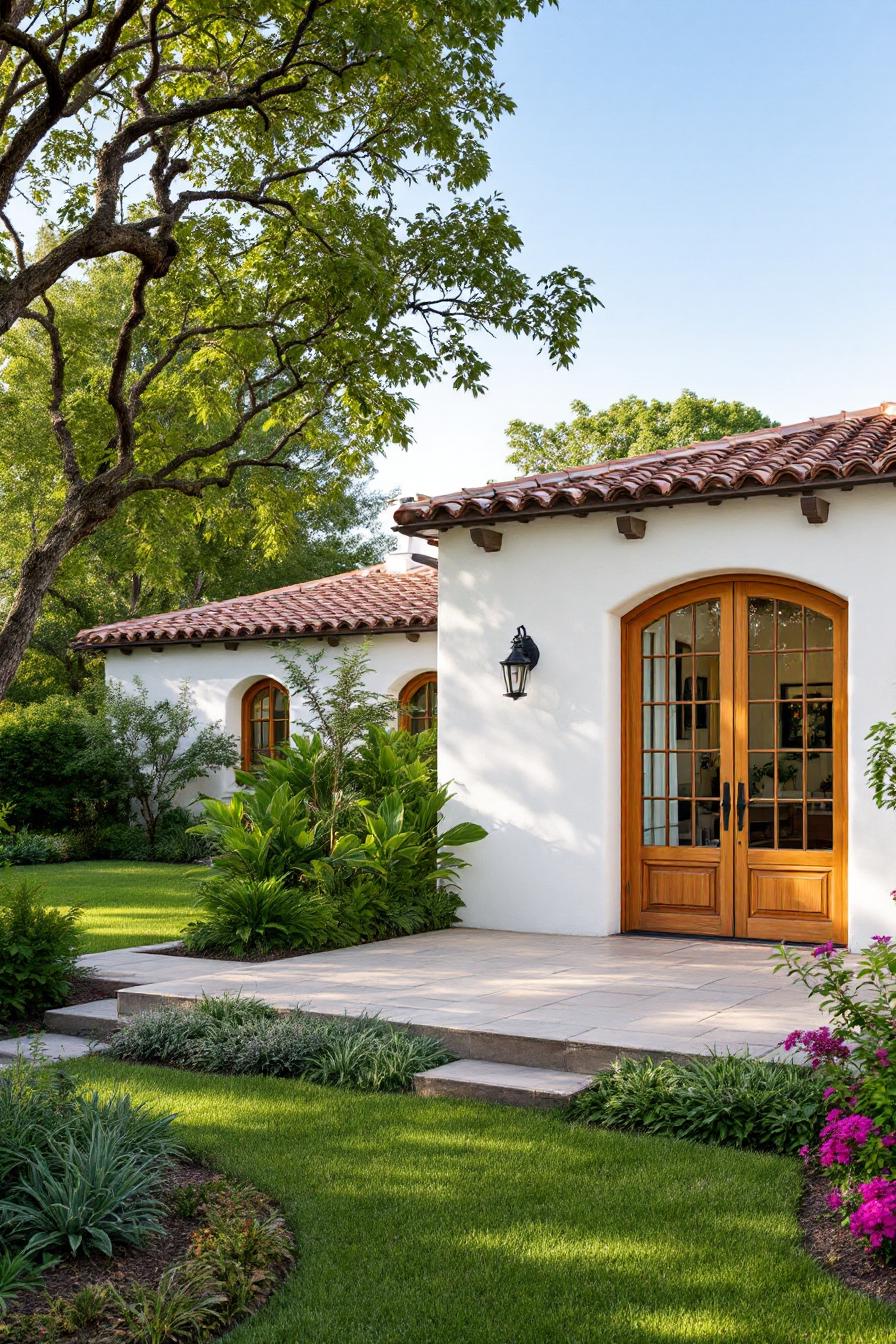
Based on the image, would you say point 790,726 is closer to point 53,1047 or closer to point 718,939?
point 718,939

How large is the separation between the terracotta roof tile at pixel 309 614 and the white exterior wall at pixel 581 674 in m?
4.91

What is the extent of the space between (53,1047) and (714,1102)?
4050mm

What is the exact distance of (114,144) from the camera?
33.5ft

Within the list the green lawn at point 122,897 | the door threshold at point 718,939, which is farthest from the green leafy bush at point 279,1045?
the door threshold at point 718,939

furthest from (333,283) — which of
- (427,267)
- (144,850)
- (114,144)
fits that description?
(144,850)

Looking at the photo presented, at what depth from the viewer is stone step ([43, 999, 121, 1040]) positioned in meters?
7.64

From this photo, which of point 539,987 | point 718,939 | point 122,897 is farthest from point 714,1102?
point 122,897

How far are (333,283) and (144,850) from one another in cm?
1064

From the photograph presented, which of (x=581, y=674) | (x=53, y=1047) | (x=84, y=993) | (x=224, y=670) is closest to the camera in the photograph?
(x=53, y=1047)

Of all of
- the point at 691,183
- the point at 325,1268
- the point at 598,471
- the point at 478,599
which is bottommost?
the point at 325,1268

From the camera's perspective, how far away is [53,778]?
63.7 feet

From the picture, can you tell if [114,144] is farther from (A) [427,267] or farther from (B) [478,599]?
(B) [478,599]

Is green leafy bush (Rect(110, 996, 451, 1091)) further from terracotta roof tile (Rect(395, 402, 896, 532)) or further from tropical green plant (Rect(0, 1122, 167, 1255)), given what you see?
terracotta roof tile (Rect(395, 402, 896, 532))

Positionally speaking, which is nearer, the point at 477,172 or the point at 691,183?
the point at 477,172
